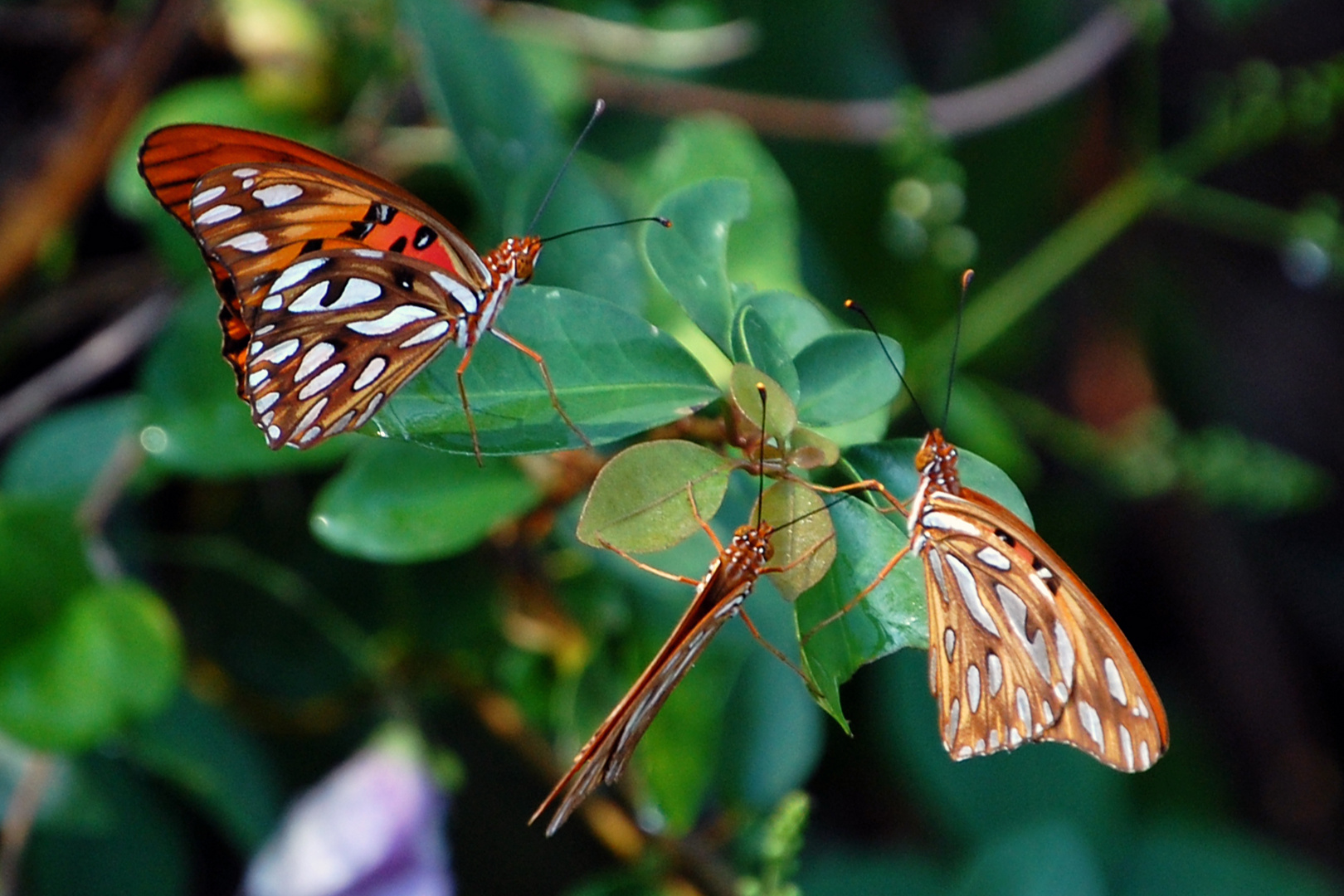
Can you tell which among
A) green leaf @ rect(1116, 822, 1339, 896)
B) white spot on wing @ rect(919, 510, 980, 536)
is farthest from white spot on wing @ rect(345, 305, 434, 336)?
green leaf @ rect(1116, 822, 1339, 896)

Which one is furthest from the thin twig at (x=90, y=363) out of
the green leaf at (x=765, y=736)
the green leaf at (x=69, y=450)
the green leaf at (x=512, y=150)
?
the green leaf at (x=765, y=736)

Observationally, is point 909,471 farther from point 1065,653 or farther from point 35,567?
point 35,567

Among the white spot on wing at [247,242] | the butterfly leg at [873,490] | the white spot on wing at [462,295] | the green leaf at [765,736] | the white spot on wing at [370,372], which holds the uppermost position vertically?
the white spot on wing at [247,242]

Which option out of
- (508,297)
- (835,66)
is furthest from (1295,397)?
(508,297)

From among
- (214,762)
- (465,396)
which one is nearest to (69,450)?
(214,762)

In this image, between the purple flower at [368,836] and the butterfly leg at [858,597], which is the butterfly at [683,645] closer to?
the butterfly leg at [858,597]
